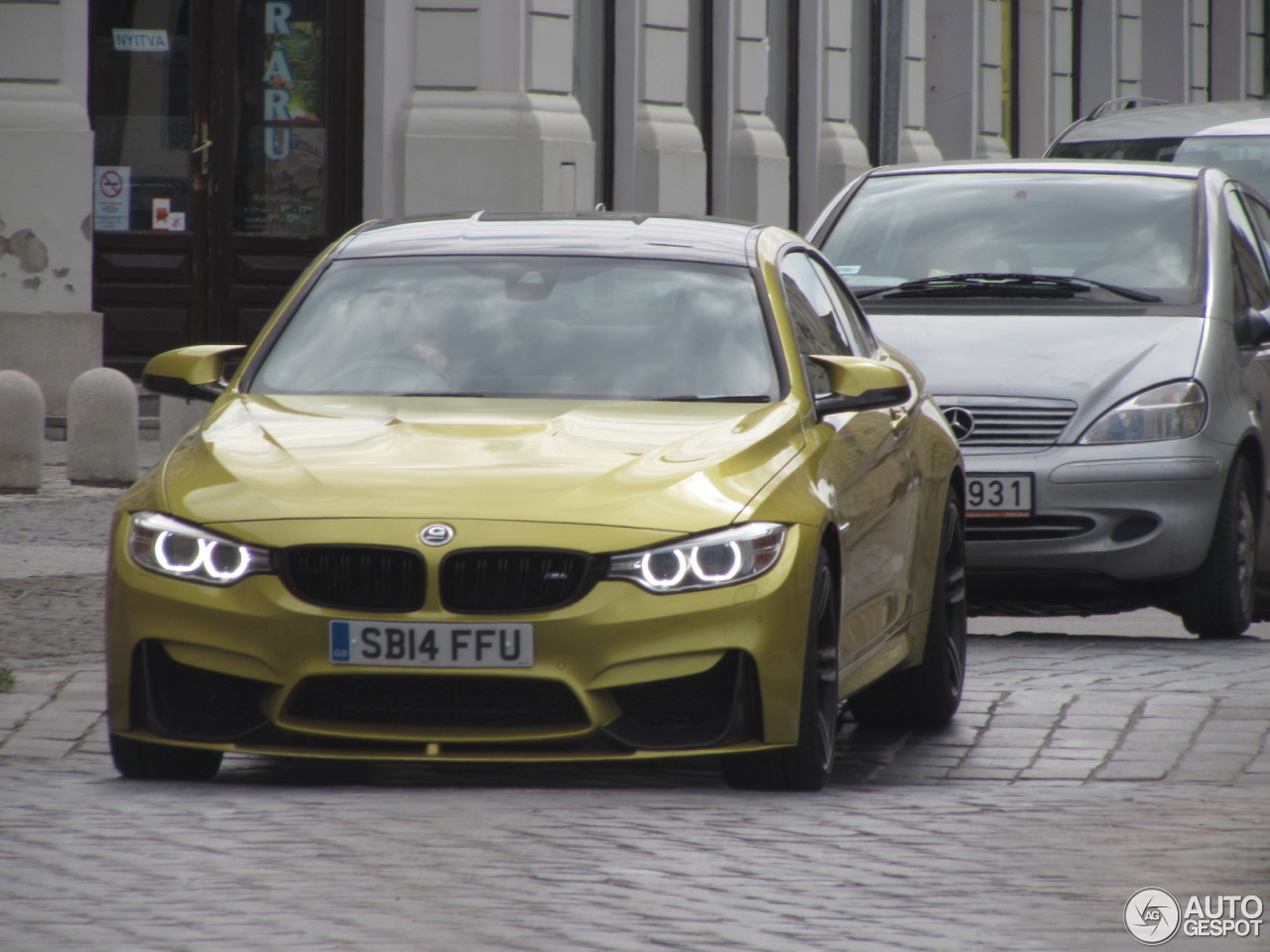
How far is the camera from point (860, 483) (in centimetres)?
679

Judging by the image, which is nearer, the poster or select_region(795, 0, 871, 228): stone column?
the poster

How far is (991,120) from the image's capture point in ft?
104

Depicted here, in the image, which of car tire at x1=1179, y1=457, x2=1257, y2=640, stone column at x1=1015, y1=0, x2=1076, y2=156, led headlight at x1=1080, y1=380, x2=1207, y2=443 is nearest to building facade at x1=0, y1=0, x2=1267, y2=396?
stone column at x1=1015, y1=0, x2=1076, y2=156

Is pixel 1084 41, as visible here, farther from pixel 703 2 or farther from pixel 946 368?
pixel 946 368

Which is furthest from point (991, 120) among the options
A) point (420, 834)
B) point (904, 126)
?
point (420, 834)

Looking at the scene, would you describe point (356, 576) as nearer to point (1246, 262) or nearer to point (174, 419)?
point (1246, 262)

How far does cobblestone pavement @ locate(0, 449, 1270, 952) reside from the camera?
15.4ft

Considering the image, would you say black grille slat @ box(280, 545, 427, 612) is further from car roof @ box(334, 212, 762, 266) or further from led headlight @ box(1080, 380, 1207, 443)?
led headlight @ box(1080, 380, 1207, 443)

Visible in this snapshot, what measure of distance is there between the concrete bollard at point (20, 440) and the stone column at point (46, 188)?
11.9 ft

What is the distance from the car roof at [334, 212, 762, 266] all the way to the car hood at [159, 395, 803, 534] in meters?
0.68

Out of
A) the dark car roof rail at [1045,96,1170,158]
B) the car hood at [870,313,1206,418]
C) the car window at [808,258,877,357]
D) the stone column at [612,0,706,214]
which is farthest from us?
the stone column at [612,0,706,214]

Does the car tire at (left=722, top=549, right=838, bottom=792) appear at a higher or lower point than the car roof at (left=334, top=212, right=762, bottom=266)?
lower

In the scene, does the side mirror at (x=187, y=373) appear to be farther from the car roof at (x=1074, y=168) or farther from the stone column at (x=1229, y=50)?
the stone column at (x=1229, y=50)

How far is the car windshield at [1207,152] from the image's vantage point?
50.0 ft
